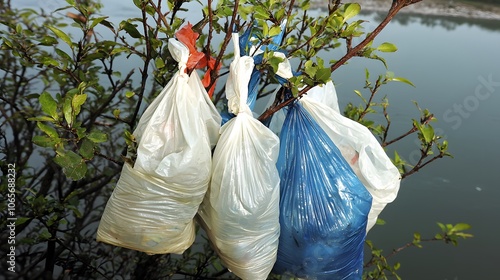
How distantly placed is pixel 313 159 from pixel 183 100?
30cm

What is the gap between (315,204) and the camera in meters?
0.90

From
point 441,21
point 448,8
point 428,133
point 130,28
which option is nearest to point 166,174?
point 130,28

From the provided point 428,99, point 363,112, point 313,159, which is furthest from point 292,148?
point 428,99

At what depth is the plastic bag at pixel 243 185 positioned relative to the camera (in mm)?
829

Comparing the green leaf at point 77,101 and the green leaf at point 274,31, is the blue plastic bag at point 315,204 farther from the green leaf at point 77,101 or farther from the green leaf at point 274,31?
the green leaf at point 77,101

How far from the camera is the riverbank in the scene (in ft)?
18.1

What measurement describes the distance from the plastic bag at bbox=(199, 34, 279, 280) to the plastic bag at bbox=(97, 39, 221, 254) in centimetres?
4

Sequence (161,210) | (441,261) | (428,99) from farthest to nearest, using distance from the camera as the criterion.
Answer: (428,99)
(441,261)
(161,210)

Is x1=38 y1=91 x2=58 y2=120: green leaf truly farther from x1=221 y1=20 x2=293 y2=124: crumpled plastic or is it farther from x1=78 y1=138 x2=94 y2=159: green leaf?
x1=221 y1=20 x2=293 y2=124: crumpled plastic

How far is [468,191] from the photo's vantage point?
2.84m

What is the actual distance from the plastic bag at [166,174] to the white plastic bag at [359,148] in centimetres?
29

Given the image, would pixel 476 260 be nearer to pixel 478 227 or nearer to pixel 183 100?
pixel 478 227

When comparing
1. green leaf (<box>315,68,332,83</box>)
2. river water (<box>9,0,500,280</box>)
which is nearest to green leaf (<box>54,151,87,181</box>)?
green leaf (<box>315,68,332,83</box>)

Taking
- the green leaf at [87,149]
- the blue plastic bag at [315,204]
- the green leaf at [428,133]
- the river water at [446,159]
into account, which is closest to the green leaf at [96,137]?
the green leaf at [87,149]
